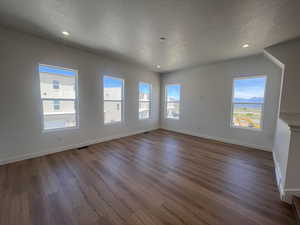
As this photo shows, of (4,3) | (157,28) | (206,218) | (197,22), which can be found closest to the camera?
(206,218)

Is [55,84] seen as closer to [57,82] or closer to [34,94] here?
[57,82]

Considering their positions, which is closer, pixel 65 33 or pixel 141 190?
pixel 141 190

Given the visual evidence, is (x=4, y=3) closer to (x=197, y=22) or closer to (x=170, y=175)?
(x=197, y=22)

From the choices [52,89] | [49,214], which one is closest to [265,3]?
[49,214]

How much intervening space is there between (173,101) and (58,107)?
14.6 feet

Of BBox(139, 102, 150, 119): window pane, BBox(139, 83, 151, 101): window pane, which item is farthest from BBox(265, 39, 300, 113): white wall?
BBox(139, 102, 150, 119): window pane

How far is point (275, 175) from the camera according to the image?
245 centimetres

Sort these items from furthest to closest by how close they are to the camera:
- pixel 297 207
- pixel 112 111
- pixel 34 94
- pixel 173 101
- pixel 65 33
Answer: pixel 173 101 → pixel 112 111 → pixel 34 94 → pixel 65 33 → pixel 297 207

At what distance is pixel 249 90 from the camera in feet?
13.0

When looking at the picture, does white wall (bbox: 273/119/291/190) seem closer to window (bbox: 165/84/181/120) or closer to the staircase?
the staircase

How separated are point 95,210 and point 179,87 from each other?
16.8 feet

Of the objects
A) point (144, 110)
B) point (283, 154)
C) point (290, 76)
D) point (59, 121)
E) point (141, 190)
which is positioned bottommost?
point (141, 190)

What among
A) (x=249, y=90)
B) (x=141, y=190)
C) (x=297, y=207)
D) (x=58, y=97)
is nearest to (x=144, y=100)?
(x=58, y=97)

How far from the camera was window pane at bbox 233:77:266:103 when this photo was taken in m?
3.73
